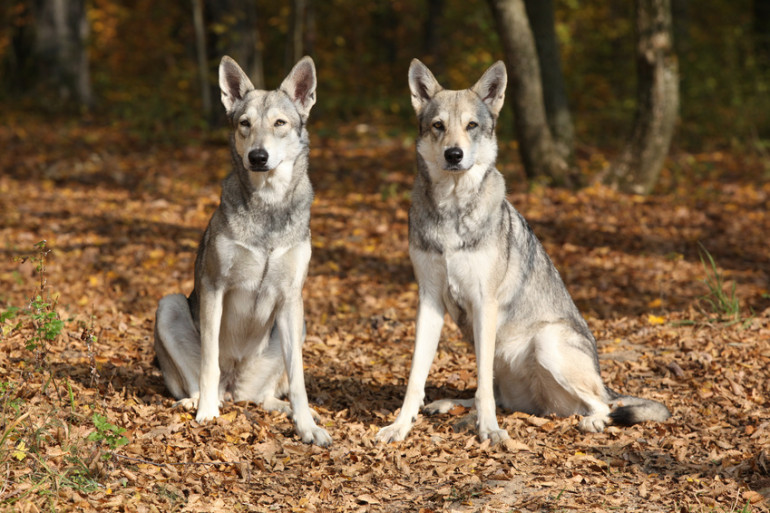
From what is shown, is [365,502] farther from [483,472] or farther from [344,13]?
[344,13]

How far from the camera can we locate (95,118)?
750 inches

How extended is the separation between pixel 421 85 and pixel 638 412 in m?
2.92

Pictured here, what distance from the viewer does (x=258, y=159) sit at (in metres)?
5.25

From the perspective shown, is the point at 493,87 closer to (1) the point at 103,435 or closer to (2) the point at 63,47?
(1) the point at 103,435

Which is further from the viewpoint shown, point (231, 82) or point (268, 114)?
point (231, 82)

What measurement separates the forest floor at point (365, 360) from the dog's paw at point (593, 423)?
83mm

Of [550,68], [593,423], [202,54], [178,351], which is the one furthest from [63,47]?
[593,423]

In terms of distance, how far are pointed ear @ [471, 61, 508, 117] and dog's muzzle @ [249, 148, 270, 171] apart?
1646 mm

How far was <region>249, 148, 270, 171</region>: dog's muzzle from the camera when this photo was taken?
17.2 ft

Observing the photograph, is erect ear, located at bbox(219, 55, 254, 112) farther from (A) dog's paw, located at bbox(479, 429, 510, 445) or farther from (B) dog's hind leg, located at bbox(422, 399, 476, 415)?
(A) dog's paw, located at bbox(479, 429, 510, 445)

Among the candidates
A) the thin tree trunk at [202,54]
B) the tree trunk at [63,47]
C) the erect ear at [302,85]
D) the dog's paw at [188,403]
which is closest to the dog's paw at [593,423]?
the dog's paw at [188,403]

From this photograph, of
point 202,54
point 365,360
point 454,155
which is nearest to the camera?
point 454,155

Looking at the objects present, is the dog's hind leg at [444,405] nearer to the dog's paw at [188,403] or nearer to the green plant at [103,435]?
the dog's paw at [188,403]

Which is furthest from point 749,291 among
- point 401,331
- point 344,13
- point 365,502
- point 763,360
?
point 344,13
